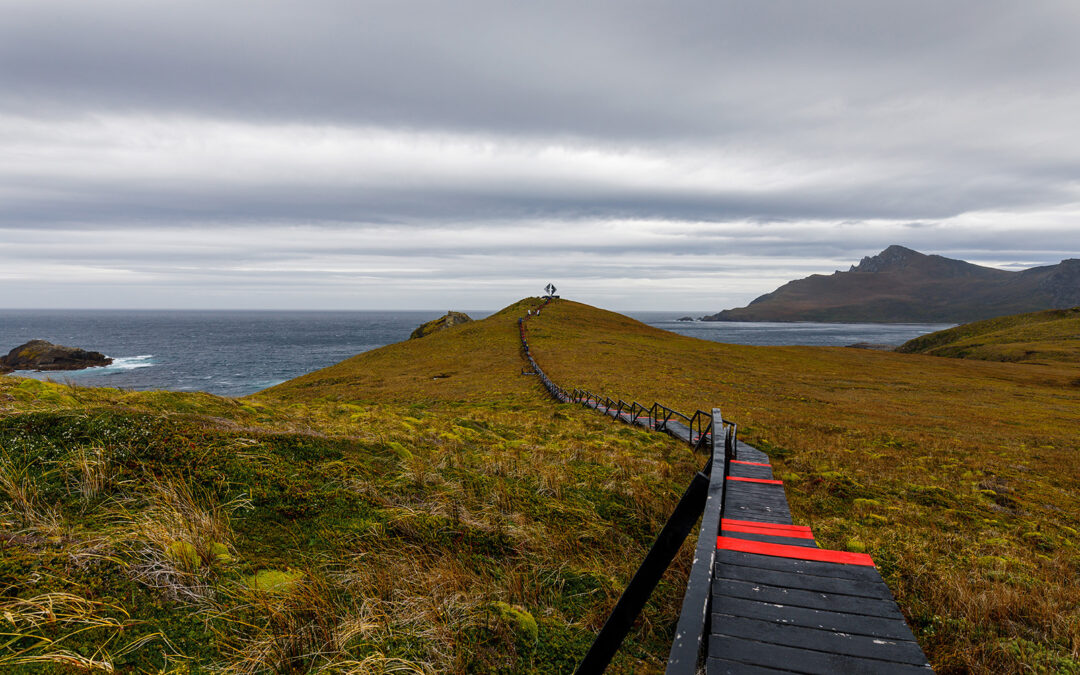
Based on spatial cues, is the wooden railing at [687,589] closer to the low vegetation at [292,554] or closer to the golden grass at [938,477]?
the low vegetation at [292,554]

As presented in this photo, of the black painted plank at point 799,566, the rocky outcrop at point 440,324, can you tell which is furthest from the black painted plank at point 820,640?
the rocky outcrop at point 440,324

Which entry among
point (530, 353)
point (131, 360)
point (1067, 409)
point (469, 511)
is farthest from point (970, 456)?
point (131, 360)

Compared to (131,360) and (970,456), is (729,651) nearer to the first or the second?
(970,456)

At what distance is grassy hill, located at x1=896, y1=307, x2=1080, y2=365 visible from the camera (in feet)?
201

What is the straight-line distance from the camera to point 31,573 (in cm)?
351

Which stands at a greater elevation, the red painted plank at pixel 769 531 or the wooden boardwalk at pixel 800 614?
the wooden boardwalk at pixel 800 614

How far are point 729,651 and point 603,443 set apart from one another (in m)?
9.64

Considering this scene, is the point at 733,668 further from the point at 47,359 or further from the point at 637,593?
the point at 47,359

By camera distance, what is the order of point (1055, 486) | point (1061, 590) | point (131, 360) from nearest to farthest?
point (1061, 590), point (1055, 486), point (131, 360)

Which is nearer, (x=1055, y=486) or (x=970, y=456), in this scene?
(x=1055, y=486)

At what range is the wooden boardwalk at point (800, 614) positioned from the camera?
3309 mm

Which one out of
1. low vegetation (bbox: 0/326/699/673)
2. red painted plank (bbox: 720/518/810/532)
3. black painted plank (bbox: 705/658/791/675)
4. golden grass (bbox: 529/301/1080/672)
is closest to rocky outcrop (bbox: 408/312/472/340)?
golden grass (bbox: 529/301/1080/672)

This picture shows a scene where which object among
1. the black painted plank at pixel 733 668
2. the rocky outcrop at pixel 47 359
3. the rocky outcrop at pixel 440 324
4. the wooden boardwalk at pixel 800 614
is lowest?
the rocky outcrop at pixel 47 359

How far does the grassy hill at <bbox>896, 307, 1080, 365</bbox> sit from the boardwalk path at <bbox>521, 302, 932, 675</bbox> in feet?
256
